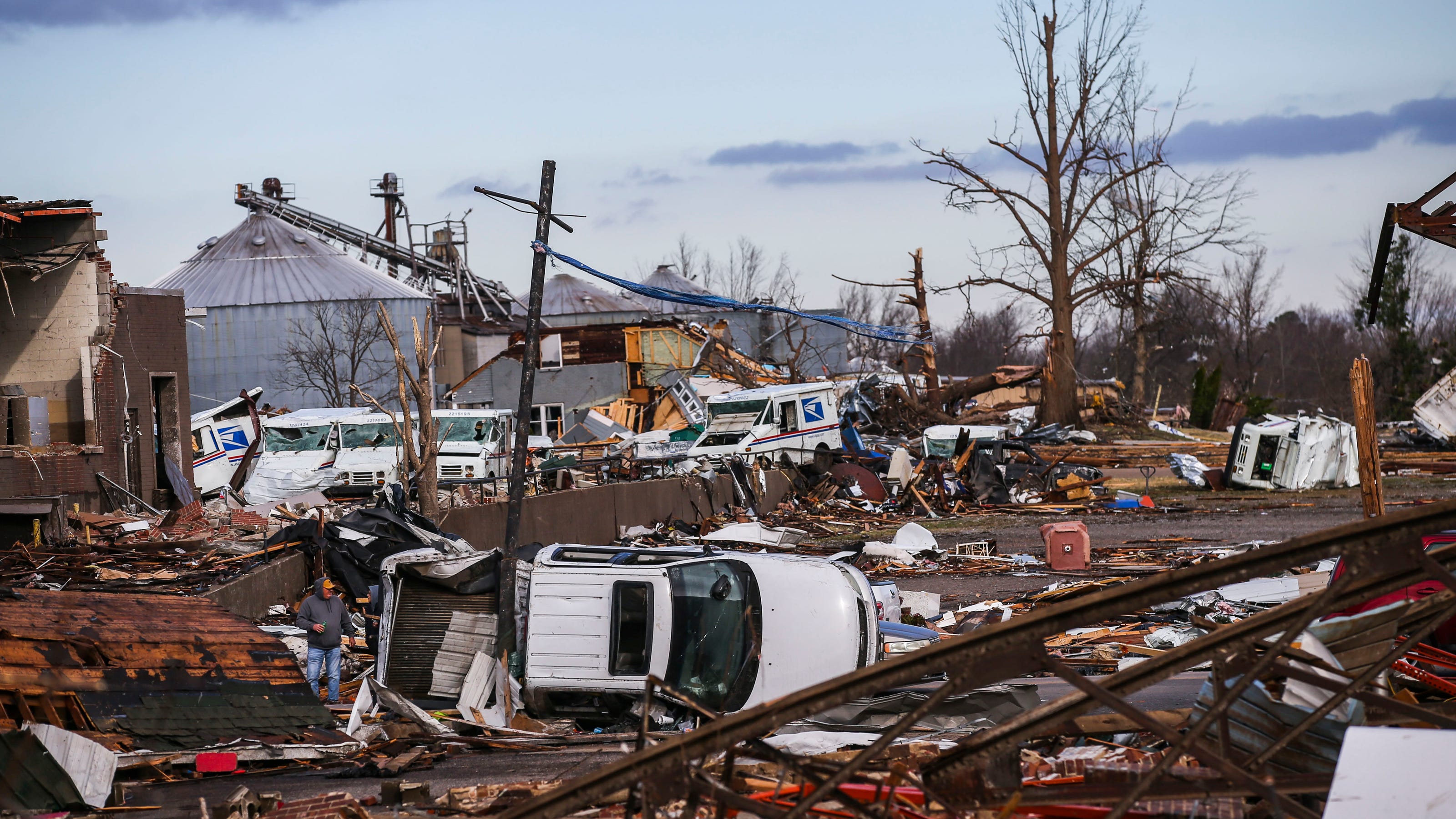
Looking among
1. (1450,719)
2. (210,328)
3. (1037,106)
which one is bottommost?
(1450,719)

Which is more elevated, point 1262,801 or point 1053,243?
point 1053,243

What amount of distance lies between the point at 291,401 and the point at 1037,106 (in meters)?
32.9

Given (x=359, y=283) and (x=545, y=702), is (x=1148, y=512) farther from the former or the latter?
(x=359, y=283)

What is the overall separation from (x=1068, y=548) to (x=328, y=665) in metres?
10.6

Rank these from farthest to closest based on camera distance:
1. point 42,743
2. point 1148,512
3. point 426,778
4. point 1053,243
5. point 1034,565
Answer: point 1053,243 → point 1148,512 → point 1034,565 → point 426,778 → point 42,743

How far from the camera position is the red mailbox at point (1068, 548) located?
17250 mm

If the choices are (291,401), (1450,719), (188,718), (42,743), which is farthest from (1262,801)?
(291,401)

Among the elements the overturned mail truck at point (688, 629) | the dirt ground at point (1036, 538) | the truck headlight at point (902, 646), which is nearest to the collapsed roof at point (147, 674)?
the dirt ground at point (1036, 538)

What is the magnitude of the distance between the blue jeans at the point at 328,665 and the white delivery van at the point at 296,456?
51.7ft

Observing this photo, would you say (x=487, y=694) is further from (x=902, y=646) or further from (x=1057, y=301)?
(x=1057, y=301)

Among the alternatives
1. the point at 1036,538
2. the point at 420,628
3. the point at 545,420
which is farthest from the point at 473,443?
the point at 545,420

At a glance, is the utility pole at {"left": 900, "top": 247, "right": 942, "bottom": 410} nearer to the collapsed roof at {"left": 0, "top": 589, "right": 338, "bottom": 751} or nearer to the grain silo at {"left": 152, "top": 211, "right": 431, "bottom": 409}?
the grain silo at {"left": 152, "top": 211, "right": 431, "bottom": 409}

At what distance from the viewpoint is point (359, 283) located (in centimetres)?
5450

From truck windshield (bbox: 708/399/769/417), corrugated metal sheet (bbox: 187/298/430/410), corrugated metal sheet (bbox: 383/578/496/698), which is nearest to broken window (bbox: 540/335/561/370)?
corrugated metal sheet (bbox: 187/298/430/410)
